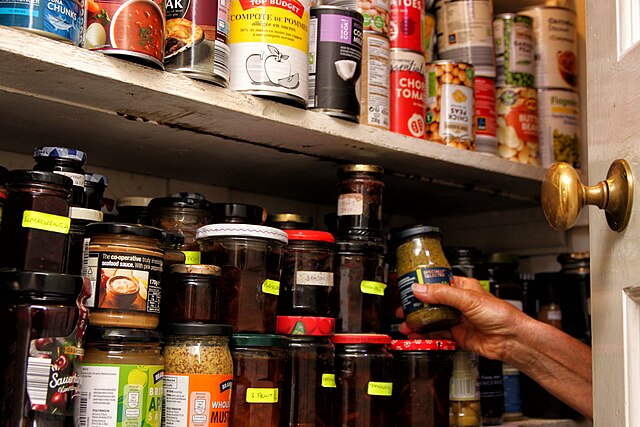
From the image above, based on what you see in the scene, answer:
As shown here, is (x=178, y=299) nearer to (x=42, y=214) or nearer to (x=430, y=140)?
(x=42, y=214)

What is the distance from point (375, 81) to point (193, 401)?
25.9 inches

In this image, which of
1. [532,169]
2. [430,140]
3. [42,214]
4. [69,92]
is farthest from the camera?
[532,169]

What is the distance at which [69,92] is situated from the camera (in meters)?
1.01

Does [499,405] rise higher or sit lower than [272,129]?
lower

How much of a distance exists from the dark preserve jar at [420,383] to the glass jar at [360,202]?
207 mm

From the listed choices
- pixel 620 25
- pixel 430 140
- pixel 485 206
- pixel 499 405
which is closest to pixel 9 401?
pixel 620 25

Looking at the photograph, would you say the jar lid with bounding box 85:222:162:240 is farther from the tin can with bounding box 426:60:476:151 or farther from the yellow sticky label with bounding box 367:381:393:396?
the tin can with bounding box 426:60:476:151

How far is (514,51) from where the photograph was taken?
1.68 m

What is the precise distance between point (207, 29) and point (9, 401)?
1.80 feet

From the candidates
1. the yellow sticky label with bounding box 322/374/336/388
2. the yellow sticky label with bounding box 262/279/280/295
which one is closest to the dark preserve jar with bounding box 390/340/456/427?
the yellow sticky label with bounding box 322/374/336/388

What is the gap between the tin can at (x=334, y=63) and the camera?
3.95 ft

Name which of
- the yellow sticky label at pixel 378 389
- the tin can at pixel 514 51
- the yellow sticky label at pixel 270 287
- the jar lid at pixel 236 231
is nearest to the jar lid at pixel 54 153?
the jar lid at pixel 236 231

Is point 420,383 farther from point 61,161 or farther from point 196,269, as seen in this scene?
point 61,161

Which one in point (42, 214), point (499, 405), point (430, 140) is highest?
point (430, 140)
